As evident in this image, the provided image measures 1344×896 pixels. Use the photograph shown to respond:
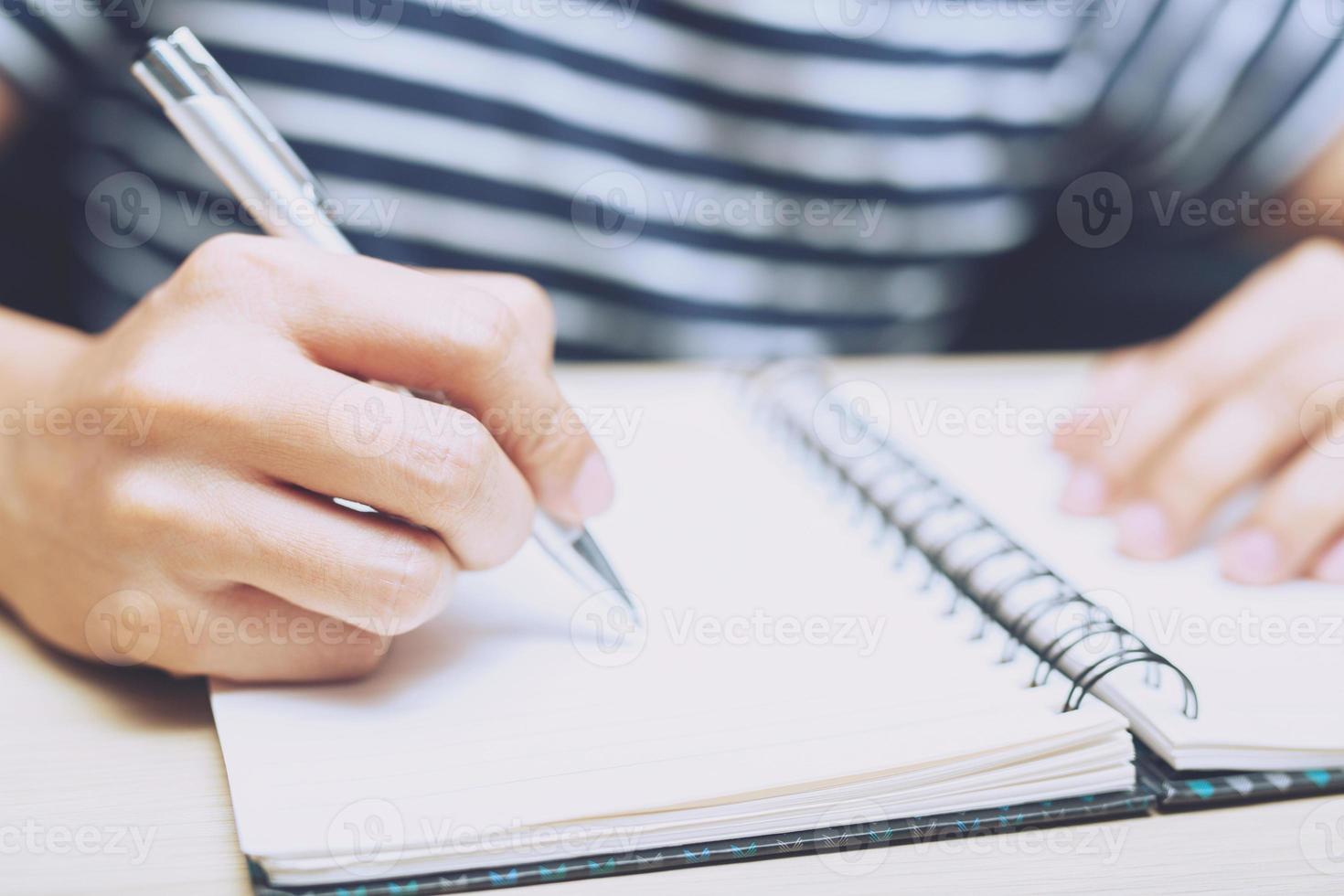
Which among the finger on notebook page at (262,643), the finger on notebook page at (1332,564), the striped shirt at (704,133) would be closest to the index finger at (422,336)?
the finger on notebook page at (262,643)

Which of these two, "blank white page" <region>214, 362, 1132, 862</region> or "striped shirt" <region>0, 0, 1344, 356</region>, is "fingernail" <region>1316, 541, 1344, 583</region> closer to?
"blank white page" <region>214, 362, 1132, 862</region>

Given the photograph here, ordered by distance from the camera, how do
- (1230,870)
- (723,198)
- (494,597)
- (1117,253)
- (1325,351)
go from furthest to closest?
(1117,253) < (723,198) < (1325,351) < (494,597) < (1230,870)

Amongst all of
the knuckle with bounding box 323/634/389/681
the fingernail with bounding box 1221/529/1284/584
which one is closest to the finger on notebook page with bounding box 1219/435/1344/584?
the fingernail with bounding box 1221/529/1284/584

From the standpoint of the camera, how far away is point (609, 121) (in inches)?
38.0

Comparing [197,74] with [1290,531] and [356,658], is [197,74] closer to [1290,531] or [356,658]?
[356,658]

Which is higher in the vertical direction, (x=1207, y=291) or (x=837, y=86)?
(x=1207, y=291)

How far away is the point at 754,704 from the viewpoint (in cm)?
42

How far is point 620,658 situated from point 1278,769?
0.27 metres

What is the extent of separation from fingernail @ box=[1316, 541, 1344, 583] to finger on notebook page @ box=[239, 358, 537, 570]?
1.39 feet

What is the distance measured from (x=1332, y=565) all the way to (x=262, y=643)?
520mm

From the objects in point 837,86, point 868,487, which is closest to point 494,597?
point 868,487

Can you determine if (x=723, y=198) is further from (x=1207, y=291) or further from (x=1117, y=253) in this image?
(x=1207, y=291)

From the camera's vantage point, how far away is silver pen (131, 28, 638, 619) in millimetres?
448

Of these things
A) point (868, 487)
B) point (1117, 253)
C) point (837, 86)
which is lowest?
point (868, 487)
